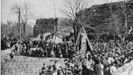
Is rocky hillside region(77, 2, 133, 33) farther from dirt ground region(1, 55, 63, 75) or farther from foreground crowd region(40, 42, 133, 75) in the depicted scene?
foreground crowd region(40, 42, 133, 75)

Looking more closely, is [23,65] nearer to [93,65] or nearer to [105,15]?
[93,65]


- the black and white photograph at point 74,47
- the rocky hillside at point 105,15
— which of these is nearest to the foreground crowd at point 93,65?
the black and white photograph at point 74,47

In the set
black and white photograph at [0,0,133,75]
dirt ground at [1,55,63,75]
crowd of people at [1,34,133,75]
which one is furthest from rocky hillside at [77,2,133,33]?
dirt ground at [1,55,63,75]

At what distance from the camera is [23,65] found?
1053cm

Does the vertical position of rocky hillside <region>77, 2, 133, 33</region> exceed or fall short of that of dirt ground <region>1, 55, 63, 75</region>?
it exceeds it

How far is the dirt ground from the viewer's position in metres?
10.1

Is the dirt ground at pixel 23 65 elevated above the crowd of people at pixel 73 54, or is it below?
below

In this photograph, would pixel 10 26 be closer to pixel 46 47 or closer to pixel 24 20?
pixel 24 20

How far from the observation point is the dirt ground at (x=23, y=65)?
10117mm

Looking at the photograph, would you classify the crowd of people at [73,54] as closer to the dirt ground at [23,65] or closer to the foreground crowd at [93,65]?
the foreground crowd at [93,65]

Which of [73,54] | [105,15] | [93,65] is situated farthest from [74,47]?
[105,15]

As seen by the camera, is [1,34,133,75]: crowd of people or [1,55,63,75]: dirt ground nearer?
[1,34,133,75]: crowd of people

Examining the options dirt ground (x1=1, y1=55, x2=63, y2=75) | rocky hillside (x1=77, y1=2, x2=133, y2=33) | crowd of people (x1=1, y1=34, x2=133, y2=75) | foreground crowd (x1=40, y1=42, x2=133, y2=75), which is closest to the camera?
foreground crowd (x1=40, y1=42, x2=133, y2=75)

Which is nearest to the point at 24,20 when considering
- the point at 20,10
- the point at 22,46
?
the point at 20,10
